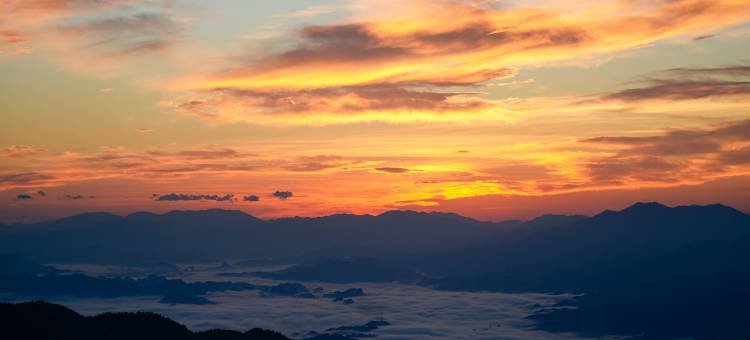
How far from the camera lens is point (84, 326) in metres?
129

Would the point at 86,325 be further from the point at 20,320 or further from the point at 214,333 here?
the point at 214,333

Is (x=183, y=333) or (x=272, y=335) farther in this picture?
(x=272, y=335)

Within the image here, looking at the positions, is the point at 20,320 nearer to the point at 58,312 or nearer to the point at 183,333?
the point at 58,312

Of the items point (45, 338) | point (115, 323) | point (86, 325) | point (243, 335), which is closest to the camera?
point (45, 338)

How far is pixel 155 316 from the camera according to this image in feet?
489

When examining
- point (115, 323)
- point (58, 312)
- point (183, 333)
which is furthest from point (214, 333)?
point (58, 312)

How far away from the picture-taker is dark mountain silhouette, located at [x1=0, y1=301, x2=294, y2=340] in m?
123

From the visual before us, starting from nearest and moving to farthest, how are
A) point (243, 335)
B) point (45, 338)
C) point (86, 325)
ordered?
point (45, 338) → point (86, 325) → point (243, 335)

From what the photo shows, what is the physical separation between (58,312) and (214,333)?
30.2 m

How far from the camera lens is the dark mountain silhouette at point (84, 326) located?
123m

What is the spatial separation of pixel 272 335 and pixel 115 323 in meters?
32.1

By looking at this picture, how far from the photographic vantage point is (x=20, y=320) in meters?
126

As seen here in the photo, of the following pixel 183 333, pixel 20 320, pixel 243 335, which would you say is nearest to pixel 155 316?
pixel 183 333

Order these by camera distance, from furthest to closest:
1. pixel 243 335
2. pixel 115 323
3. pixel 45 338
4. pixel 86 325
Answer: pixel 243 335
pixel 115 323
pixel 86 325
pixel 45 338
